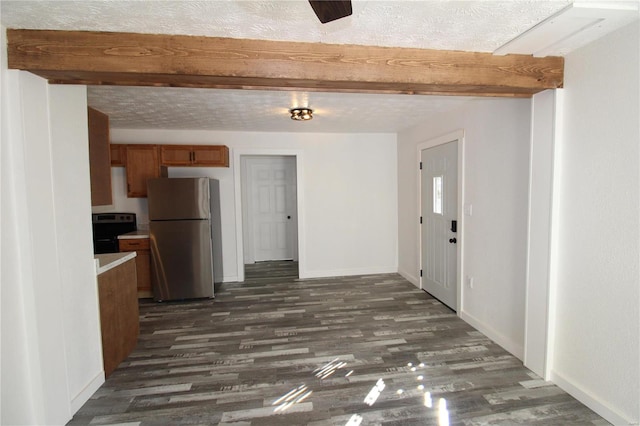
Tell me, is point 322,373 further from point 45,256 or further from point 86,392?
point 45,256

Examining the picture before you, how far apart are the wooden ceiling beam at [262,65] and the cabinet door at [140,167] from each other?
2.45 meters

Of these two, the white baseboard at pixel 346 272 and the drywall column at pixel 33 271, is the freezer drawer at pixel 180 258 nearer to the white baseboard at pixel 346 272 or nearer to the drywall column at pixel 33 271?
the white baseboard at pixel 346 272

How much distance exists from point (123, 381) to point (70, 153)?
5.80ft

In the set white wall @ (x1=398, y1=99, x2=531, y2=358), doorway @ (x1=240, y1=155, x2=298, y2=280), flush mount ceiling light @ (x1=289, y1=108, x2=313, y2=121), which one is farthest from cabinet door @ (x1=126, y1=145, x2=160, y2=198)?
white wall @ (x1=398, y1=99, x2=531, y2=358)

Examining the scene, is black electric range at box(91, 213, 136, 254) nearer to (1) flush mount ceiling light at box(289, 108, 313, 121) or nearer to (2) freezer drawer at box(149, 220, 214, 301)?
(2) freezer drawer at box(149, 220, 214, 301)

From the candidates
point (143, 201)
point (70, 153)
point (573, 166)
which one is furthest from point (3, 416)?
point (573, 166)

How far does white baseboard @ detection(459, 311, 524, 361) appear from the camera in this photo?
8.27ft

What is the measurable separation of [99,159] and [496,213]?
3.54 meters

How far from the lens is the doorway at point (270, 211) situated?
603 centimetres

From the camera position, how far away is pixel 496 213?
2775 millimetres

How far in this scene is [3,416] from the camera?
1563 millimetres

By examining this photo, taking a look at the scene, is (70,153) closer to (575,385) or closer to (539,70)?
(539,70)

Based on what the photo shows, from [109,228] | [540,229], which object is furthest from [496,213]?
[109,228]

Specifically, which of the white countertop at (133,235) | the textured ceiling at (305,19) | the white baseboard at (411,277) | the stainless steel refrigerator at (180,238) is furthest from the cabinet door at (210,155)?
the white baseboard at (411,277)
